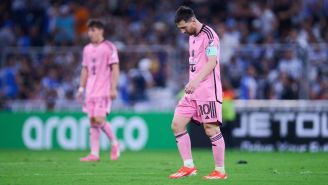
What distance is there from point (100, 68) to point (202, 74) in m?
5.23

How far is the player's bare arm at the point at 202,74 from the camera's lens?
11.5m

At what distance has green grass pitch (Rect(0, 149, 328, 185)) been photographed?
11570 millimetres

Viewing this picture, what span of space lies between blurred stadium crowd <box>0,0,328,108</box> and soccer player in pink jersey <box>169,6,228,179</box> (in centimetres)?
1012

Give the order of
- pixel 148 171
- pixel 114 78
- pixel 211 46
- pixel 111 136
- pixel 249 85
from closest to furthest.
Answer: pixel 211 46, pixel 148 171, pixel 114 78, pixel 111 136, pixel 249 85

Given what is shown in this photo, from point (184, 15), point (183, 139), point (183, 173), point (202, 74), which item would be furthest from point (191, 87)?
point (183, 173)

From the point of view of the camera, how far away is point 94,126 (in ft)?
54.9

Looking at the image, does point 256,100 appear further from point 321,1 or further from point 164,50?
point 321,1

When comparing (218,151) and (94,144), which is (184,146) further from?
(94,144)

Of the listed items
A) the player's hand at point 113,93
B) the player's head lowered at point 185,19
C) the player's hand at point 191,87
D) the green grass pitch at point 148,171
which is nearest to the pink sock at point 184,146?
the green grass pitch at point 148,171

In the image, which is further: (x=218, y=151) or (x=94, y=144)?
(x=94, y=144)

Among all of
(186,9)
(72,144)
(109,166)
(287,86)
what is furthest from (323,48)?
(186,9)

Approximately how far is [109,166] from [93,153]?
1807 millimetres

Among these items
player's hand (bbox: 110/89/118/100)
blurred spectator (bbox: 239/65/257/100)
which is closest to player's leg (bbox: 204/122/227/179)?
player's hand (bbox: 110/89/118/100)

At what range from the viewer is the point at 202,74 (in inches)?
457
